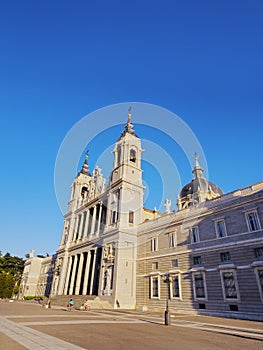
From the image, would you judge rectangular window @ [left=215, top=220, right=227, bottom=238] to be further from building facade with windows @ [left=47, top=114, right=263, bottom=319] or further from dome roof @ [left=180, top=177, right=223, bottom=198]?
dome roof @ [left=180, top=177, right=223, bottom=198]

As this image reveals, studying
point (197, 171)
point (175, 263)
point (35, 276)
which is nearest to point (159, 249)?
point (175, 263)

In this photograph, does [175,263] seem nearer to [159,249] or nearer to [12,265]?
[159,249]

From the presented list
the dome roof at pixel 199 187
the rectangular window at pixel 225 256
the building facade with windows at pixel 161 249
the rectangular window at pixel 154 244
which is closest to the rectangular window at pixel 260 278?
the building facade with windows at pixel 161 249

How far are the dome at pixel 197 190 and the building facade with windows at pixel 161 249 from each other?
62.1 ft

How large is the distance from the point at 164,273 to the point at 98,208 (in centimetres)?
2188

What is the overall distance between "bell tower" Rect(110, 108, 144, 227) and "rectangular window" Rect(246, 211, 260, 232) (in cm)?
1908

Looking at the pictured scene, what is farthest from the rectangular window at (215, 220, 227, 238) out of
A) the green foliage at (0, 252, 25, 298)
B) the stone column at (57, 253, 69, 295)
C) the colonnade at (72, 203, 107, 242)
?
the green foliage at (0, 252, 25, 298)

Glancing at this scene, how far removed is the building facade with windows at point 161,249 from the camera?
2192cm

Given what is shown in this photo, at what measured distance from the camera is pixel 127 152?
4406cm

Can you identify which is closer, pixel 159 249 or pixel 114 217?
pixel 159 249

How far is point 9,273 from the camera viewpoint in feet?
256

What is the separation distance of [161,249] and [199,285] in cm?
759

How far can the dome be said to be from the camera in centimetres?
6010

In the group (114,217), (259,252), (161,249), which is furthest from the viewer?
(114,217)
